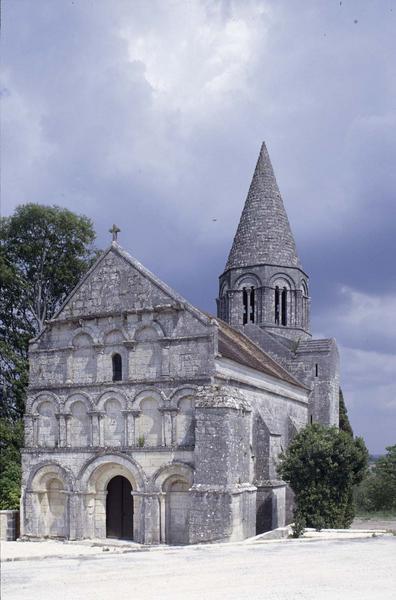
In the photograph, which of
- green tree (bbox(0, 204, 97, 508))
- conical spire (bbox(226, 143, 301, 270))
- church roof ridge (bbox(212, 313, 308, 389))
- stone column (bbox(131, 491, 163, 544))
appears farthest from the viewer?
green tree (bbox(0, 204, 97, 508))

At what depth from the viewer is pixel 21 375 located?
130 ft

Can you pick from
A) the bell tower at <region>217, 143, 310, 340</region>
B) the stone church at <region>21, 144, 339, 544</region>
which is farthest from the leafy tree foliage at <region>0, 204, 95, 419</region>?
the stone church at <region>21, 144, 339, 544</region>

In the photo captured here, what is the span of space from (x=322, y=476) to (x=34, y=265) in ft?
77.2

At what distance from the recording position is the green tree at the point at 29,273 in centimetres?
4019

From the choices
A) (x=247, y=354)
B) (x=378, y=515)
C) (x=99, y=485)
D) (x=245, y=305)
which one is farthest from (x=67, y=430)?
(x=378, y=515)

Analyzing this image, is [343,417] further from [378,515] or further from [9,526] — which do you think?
[9,526]

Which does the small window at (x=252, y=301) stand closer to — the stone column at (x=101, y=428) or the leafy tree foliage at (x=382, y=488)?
the leafy tree foliage at (x=382, y=488)

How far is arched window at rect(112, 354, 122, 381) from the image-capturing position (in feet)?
88.2

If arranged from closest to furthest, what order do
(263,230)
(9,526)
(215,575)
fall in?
(215,575) → (9,526) → (263,230)

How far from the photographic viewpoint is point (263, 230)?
128 ft

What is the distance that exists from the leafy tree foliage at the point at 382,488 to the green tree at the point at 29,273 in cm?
1955

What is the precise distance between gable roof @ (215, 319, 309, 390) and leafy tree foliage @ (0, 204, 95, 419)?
40.2ft

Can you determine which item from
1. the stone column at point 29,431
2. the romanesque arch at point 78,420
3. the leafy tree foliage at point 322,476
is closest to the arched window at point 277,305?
the leafy tree foliage at point 322,476

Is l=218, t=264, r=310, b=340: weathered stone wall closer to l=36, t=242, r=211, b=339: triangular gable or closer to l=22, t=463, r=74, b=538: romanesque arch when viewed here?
l=36, t=242, r=211, b=339: triangular gable
